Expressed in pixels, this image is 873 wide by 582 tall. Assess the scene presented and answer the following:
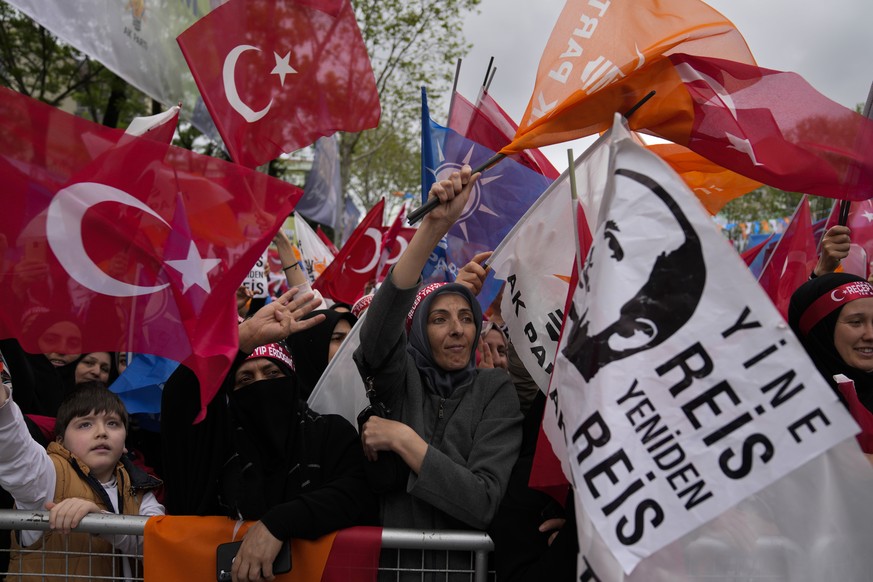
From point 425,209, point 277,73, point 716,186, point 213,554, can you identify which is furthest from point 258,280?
point 425,209

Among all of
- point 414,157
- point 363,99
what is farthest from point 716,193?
point 414,157

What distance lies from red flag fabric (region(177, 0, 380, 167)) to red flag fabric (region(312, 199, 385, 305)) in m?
2.10

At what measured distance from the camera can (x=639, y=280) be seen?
2.10m

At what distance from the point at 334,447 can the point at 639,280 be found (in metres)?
1.50

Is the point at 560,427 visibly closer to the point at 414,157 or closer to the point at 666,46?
the point at 666,46

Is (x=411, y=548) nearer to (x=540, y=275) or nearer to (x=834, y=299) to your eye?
(x=540, y=275)

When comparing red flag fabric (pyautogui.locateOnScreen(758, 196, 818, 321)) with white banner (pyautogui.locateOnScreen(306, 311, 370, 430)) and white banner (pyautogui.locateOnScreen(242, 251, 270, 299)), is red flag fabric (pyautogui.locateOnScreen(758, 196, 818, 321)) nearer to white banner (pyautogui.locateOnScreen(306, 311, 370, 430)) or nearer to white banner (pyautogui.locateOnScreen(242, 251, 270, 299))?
white banner (pyautogui.locateOnScreen(306, 311, 370, 430))

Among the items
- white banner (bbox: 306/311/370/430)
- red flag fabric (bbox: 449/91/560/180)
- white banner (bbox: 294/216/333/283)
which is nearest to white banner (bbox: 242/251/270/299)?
white banner (bbox: 294/216/333/283)

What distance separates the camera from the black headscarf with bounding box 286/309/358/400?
4.37 m

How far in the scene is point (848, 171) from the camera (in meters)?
3.08

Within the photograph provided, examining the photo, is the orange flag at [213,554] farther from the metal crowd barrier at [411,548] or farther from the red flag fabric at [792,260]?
the red flag fabric at [792,260]

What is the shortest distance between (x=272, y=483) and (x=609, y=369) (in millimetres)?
1517

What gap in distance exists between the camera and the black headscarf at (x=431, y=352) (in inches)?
124

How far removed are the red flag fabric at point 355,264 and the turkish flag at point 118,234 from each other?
10.5 ft
